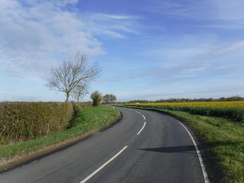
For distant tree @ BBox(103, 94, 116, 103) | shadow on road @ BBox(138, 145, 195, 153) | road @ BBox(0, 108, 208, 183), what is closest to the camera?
road @ BBox(0, 108, 208, 183)

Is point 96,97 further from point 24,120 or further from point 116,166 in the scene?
point 116,166

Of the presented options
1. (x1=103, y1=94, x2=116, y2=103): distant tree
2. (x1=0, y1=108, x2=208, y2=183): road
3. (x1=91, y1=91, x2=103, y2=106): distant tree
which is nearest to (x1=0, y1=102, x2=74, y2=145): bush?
(x1=0, y1=108, x2=208, y2=183): road

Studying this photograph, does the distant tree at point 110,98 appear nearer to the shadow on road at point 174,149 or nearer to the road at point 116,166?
the road at point 116,166

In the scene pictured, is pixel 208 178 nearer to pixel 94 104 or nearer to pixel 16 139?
pixel 16 139

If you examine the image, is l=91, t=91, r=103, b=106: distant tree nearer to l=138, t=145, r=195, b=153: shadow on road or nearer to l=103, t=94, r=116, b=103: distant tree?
l=138, t=145, r=195, b=153: shadow on road

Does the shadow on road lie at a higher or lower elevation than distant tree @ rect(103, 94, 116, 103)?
lower

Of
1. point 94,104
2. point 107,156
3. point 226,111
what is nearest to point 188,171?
point 107,156

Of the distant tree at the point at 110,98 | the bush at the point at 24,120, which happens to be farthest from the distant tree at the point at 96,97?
the distant tree at the point at 110,98

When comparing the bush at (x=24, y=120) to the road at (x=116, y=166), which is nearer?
the road at (x=116, y=166)

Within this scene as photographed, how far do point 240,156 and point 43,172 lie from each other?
697 centimetres

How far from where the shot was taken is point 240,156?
280 inches

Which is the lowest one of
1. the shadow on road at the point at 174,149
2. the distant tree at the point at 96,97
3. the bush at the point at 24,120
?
the shadow on road at the point at 174,149

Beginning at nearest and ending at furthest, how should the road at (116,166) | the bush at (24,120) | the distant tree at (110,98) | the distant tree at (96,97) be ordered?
the road at (116,166)
the bush at (24,120)
the distant tree at (96,97)
the distant tree at (110,98)

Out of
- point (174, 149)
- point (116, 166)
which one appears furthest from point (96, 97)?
point (116, 166)
